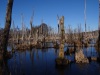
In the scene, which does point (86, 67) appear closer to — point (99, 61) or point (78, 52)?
point (78, 52)

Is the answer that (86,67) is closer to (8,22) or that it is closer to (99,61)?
(99,61)

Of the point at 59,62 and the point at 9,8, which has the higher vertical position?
the point at 9,8

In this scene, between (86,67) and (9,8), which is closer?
(9,8)

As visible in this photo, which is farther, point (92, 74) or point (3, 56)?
point (92, 74)

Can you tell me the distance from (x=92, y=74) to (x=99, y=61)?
21.2 ft

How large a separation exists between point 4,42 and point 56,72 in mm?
10730

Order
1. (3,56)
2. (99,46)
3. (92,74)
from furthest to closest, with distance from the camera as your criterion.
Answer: (99,46) < (92,74) < (3,56)

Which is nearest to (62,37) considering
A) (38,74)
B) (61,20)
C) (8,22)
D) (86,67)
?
(61,20)

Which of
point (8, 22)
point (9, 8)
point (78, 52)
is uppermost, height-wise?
point (9, 8)

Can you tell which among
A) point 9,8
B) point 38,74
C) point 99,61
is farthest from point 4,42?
point 99,61

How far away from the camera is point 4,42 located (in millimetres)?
7727

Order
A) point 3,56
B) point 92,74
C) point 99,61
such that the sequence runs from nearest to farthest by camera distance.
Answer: point 3,56 → point 92,74 → point 99,61

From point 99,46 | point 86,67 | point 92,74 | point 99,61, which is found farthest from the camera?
point 99,46

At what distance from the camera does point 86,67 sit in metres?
19.1
